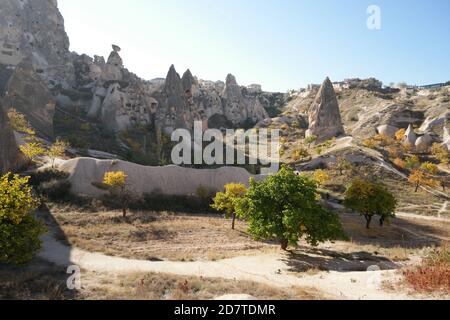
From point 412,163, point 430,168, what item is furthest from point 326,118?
point 430,168

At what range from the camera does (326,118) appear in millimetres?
85812

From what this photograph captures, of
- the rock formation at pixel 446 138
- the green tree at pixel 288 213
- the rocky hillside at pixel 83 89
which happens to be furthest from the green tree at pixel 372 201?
the rock formation at pixel 446 138

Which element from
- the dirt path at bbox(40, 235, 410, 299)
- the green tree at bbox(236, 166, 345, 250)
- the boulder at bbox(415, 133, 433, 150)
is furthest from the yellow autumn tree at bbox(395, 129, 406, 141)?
the dirt path at bbox(40, 235, 410, 299)

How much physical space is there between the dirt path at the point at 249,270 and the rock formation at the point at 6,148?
635 inches

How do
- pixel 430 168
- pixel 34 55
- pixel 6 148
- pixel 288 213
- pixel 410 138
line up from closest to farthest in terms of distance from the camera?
pixel 288 213 < pixel 6 148 < pixel 430 168 < pixel 410 138 < pixel 34 55

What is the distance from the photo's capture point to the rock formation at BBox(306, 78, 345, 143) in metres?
84.8

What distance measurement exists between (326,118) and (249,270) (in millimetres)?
70629

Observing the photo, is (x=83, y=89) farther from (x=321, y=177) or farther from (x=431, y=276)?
(x=431, y=276)

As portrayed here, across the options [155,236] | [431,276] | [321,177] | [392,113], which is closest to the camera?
[431,276]

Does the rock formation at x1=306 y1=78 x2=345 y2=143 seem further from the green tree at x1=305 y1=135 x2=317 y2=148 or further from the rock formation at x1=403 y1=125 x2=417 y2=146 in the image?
the rock formation at x1=403 y1=125 x2=417 y2=146

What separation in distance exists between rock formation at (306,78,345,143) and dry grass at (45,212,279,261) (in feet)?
179

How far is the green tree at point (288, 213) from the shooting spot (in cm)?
2548

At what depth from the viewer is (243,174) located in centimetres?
4872

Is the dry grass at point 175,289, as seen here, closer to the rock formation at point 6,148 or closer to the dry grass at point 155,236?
the dry grass at point 155,236
